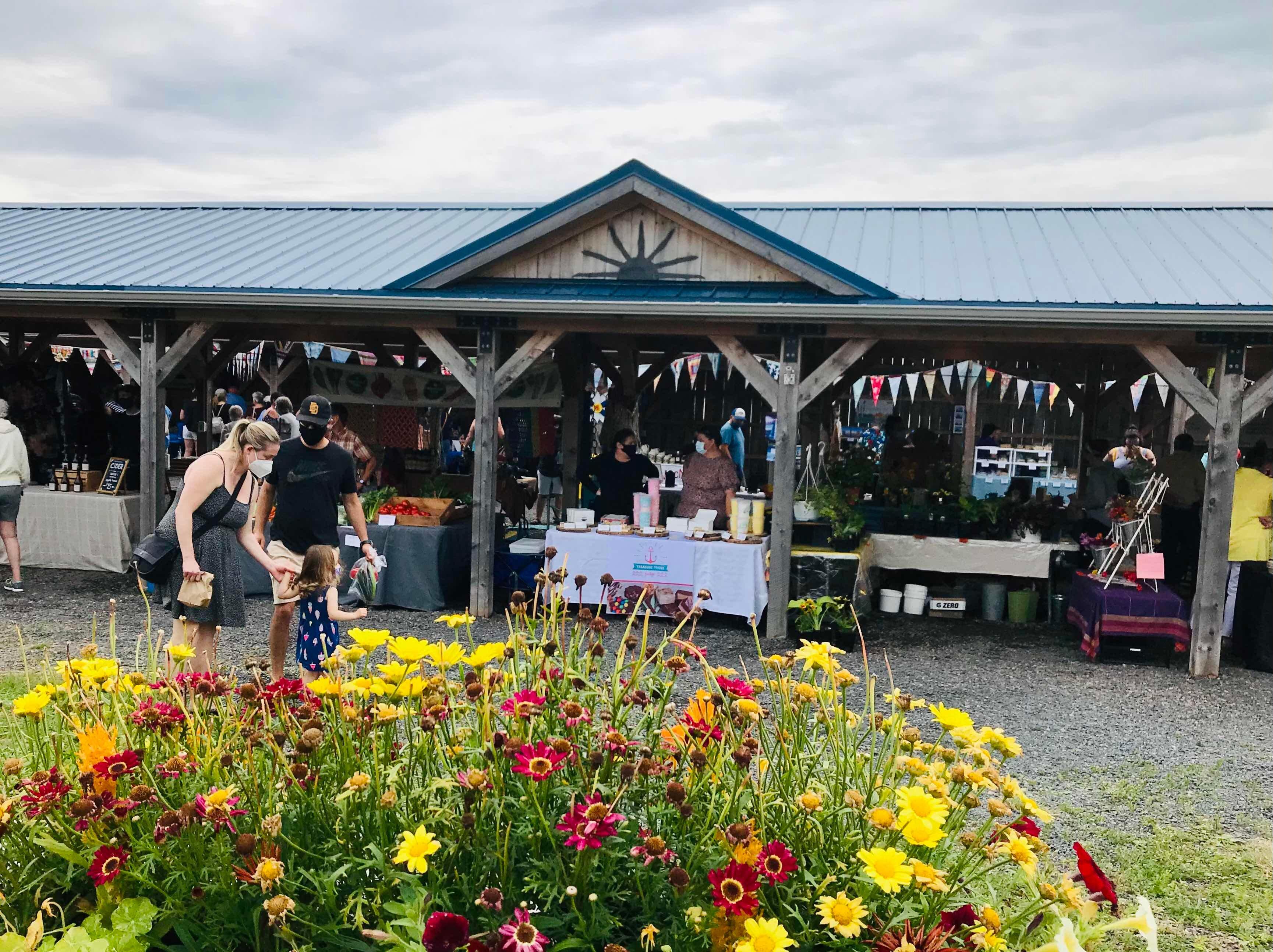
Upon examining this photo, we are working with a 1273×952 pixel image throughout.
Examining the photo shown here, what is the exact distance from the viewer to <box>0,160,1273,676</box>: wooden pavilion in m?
7.40

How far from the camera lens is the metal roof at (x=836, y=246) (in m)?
7.94

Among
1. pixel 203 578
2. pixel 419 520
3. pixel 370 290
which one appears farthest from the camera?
pixel 419 520

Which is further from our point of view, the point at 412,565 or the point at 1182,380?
the point at 412,565

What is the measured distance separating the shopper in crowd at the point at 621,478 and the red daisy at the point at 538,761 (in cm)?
704

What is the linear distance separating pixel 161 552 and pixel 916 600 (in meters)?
6.64

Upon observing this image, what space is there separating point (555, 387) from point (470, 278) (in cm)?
318

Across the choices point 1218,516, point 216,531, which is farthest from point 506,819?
point 1218,516

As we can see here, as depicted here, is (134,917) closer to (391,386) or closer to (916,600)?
(916,600)

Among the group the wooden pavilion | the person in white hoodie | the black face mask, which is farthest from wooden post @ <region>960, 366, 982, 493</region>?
the person in white hoodie

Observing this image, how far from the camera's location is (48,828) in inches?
85.9

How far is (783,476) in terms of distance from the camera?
7988 mm

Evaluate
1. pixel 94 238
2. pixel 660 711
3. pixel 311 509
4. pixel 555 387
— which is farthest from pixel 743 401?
pixel 660 711

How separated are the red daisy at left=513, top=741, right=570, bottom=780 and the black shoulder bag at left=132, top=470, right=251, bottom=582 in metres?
3.14

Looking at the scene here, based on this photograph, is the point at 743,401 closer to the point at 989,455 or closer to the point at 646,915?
the point at 989,455
